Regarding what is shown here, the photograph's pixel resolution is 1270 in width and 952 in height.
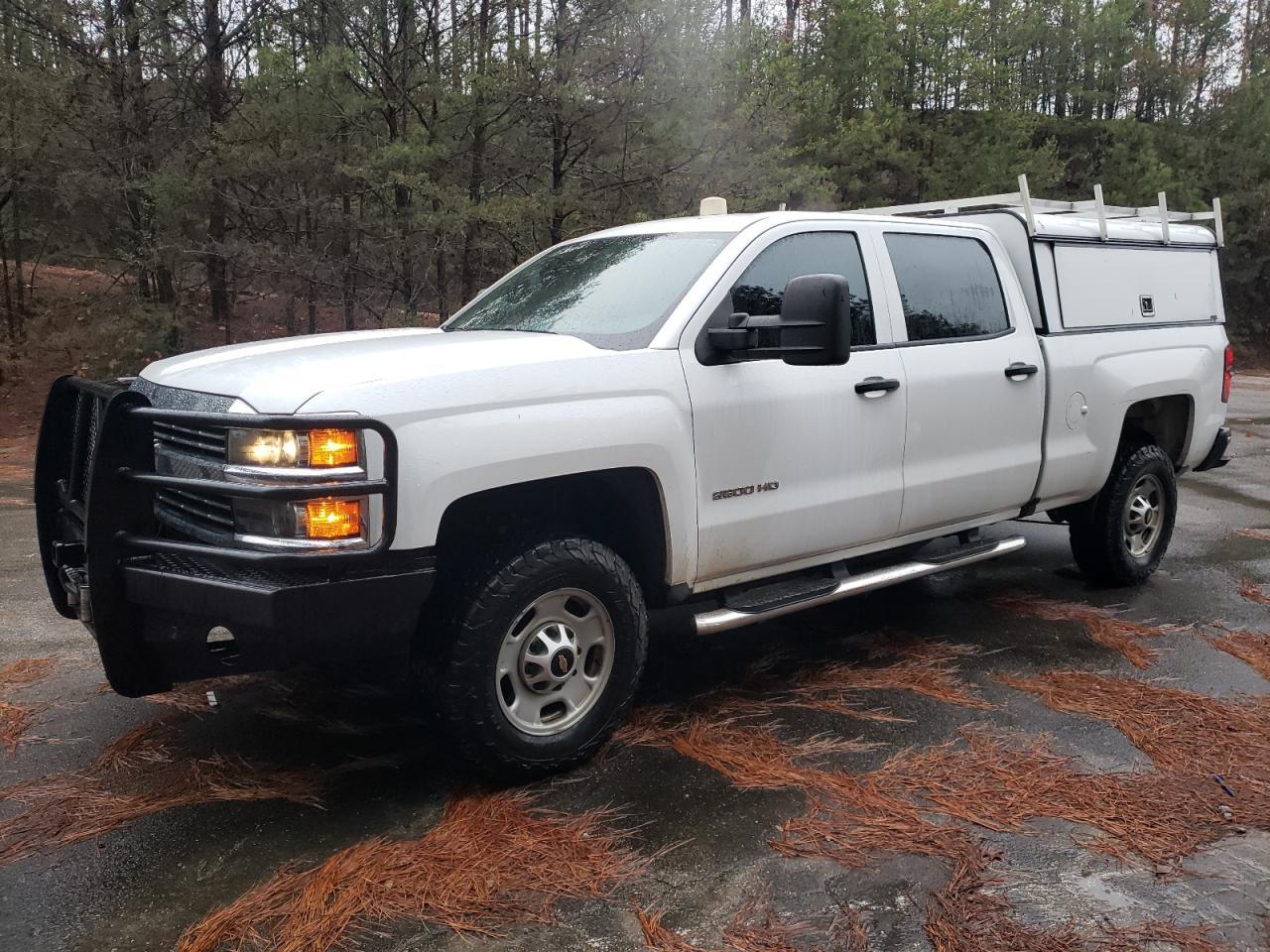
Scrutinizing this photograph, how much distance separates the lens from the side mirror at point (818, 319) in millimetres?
3588

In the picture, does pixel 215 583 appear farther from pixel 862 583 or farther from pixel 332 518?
pixel 862 583

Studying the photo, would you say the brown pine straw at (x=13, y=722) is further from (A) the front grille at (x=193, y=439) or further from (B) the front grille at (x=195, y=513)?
(A) the front grille at (x=193, y=439)

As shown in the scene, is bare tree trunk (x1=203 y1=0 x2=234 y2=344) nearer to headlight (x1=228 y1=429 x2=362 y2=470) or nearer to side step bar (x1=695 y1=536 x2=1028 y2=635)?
side step bar (x1=695 y1=536 x2=1028 y2=635)

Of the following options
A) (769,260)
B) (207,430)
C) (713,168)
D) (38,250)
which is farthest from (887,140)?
(207,430)

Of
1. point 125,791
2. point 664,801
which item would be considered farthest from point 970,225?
point 125,791

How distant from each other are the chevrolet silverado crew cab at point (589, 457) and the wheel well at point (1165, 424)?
54 centimetres

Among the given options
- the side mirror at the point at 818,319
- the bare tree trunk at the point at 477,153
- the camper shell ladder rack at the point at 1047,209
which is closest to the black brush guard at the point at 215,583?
the side mirror at the point at 818,319

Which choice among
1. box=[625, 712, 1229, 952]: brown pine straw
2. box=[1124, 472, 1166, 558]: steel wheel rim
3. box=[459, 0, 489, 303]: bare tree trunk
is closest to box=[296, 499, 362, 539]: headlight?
box=[625, 712, 1229, 952]: brown pine straw

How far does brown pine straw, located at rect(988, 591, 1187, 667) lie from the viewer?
507cm

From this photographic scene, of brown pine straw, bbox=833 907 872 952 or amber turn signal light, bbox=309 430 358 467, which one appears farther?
amber turn signal light, bbox=309 430 358 467

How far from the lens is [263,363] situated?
3381mm

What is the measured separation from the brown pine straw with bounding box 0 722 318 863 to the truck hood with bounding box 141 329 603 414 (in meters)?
1.36

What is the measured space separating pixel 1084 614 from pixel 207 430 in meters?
4.57

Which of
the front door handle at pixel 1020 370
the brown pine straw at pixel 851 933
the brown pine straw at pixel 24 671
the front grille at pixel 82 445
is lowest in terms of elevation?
the brown pine straw at pixel 851 933
